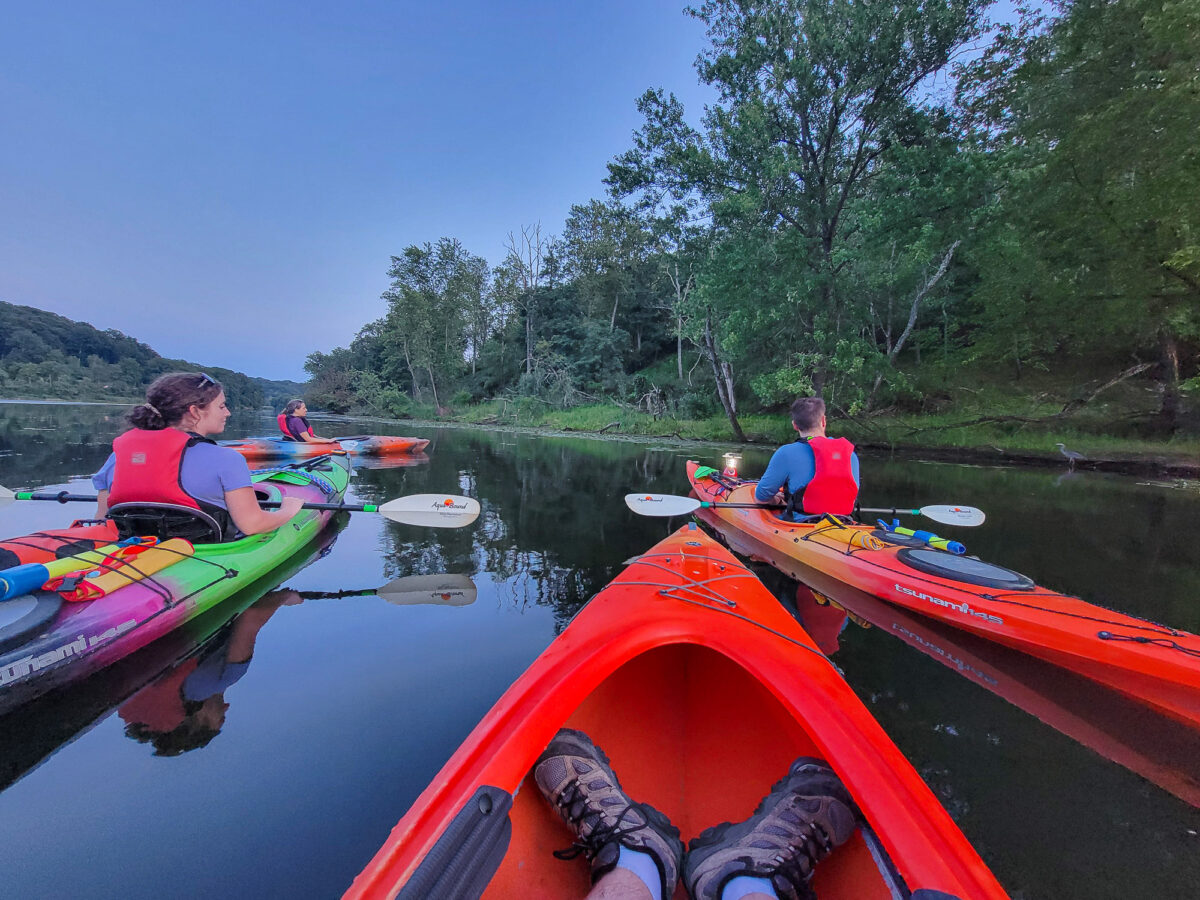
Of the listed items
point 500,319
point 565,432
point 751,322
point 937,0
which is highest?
point 937,0

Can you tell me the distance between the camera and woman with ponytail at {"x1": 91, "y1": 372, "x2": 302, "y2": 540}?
2.64 metres

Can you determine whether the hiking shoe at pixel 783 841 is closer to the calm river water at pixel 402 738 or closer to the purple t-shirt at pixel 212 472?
the calm river water at pixel 402 738

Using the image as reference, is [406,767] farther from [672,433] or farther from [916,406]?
[916,406]

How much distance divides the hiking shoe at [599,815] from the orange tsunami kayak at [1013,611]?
2.22 metres

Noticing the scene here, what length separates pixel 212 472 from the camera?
2.78 metres

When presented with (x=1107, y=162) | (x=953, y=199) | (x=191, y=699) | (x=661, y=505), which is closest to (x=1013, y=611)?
(x=661, y=505)

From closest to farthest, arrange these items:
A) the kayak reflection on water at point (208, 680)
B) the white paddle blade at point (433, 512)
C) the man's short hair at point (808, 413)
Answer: the kayak reflection on water at point (208, 680) < the man's short hair at point (808, 413) < the white paddle blade at point (433, 512)

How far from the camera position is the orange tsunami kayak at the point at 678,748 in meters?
0.96

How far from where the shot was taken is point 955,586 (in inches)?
112

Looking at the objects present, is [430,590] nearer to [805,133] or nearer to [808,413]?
[808,413]

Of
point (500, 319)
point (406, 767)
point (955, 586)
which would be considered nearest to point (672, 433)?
point (955, 586)

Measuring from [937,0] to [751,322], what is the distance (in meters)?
6.16

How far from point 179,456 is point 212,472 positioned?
0.17 metres

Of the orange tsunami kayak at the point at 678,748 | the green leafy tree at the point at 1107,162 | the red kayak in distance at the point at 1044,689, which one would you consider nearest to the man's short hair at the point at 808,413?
the red kayak in distance at the point at 1044,689
